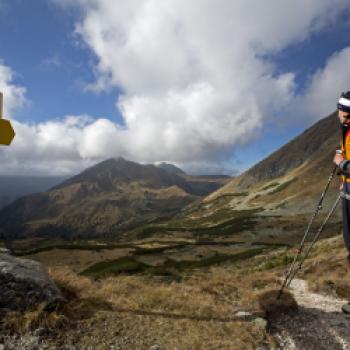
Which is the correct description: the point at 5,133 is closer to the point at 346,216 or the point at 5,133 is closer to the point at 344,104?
the point at 344,104

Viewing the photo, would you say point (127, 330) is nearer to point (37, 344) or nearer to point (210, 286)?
point (37, 344)

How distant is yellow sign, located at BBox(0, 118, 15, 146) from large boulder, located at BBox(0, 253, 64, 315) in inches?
133

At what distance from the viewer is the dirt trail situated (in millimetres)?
7938

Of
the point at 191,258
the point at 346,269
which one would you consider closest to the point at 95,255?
the point at 191,258

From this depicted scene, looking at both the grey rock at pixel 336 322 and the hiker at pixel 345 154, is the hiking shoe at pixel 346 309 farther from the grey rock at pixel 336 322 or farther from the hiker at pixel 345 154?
the hiker at pixel 345 154

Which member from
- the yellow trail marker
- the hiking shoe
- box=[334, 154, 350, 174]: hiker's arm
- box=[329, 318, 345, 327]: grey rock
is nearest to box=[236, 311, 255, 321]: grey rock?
box=[329, 318, 345, 327]: grey rock

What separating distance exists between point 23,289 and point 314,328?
832cm

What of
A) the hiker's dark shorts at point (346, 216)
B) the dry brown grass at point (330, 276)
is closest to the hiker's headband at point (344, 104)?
the hiker's dark shorts at point (346, 216)

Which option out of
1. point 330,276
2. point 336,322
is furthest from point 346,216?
point 330,276

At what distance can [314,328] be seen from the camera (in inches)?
352

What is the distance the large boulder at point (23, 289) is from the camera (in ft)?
25.4

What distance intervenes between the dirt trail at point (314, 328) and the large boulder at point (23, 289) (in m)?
6.30

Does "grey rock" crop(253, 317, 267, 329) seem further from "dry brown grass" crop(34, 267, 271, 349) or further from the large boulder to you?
the large boulder

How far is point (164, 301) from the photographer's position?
33.1ft
